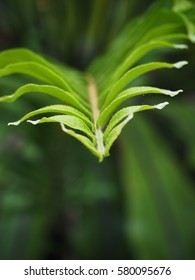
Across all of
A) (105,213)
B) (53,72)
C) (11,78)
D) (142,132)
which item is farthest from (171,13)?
(105,213)

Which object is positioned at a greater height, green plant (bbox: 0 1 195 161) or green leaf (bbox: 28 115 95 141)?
green plant (bbox: 0 1 195 161)

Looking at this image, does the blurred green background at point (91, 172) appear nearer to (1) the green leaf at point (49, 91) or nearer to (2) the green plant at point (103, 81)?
(2) the green plant at point (103, 81)

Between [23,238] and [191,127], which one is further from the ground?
[191,127]

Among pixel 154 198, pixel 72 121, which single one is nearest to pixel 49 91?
pixel 72 121

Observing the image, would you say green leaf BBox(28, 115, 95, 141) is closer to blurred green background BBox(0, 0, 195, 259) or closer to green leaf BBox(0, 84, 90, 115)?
green leaf BBox(0, 84, 90, 115)

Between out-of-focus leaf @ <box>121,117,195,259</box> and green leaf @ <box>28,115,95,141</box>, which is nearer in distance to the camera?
green leaf @ <box>28,115,95,141</box>

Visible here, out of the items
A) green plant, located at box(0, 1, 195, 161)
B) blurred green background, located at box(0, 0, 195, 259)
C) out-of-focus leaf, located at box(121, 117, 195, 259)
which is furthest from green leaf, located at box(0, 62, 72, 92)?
out-of-focus leaf, located at box(121, 117, 195, 259)

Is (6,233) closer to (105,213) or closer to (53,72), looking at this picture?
(105,213)
